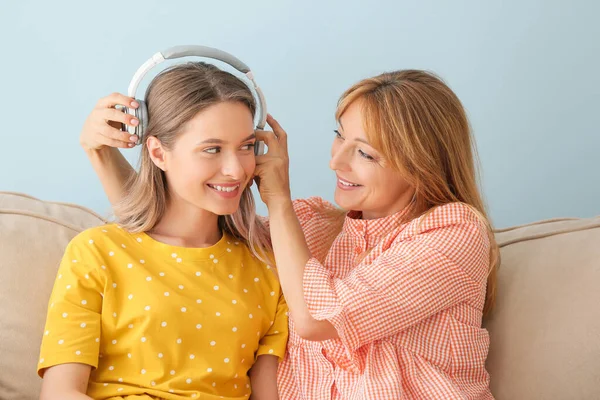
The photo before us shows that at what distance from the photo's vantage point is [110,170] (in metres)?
1.73

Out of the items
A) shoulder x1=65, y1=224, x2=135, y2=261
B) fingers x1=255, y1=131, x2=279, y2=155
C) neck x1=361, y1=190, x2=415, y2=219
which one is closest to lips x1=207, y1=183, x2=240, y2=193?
fingers x1=255, y1=131, x2=279, y2=155

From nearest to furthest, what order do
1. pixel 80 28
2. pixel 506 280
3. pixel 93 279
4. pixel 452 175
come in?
pixel 93 279 < pixel 452 175 < pixel 506 280 < pixel 80 28

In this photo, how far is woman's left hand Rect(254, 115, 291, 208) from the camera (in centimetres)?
157

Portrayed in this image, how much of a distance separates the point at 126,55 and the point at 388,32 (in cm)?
70

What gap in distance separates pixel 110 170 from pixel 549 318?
0.97 m

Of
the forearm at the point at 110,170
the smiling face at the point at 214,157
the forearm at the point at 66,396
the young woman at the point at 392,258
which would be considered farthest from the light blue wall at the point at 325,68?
the forearm at the point at 66,396

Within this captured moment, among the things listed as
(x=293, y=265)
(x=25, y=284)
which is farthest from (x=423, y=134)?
(x=25, y=284)

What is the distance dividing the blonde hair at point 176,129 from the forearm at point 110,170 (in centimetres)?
3

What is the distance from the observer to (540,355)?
161 centimetres

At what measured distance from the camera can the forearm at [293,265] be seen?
1.46 metres

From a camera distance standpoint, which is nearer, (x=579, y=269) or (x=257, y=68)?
(x=579, y=269)

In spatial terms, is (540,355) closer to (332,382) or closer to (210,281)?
(332,382)

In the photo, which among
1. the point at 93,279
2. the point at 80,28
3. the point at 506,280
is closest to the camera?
the point at 93,279

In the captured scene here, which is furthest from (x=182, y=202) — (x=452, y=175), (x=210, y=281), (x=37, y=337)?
(x=452, y=175)
